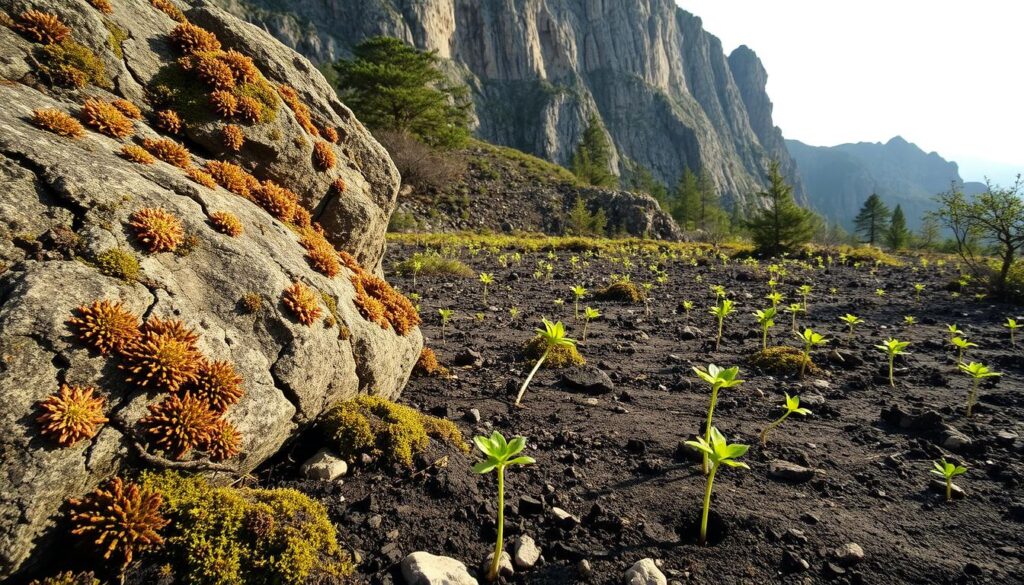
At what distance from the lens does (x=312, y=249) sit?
23.4ft

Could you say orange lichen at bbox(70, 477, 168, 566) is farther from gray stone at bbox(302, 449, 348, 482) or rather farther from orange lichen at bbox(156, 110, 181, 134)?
orange lichen at bbox(156, 110, 181, 134)

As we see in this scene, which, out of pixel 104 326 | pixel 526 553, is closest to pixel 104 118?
pixel 104 326

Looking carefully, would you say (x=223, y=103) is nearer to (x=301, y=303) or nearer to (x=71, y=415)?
(x=301, y=303)

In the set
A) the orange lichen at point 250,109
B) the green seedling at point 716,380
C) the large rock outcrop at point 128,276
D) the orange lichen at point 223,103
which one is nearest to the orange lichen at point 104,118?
the large rock outcrop at point 128,276

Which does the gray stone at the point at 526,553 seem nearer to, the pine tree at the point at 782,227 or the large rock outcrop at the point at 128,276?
the large rock outcrop at the point at 128,276

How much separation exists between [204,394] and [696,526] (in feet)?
16.1

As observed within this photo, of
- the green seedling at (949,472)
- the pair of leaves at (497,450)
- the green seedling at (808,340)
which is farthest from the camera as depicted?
the green seedling at (808,340)

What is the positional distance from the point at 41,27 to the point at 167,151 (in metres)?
2.39

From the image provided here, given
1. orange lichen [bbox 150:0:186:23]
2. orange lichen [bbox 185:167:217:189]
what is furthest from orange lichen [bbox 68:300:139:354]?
orange lichen [bbox 150:0:186:23]

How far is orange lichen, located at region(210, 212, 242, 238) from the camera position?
19.0ft

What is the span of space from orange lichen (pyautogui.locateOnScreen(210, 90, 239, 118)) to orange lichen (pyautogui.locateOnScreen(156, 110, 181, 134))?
0.68 metres

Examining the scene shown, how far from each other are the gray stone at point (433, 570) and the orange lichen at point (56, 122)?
622cm

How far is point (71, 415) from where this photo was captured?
3.32 m

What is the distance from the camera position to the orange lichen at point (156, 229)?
4.77m
